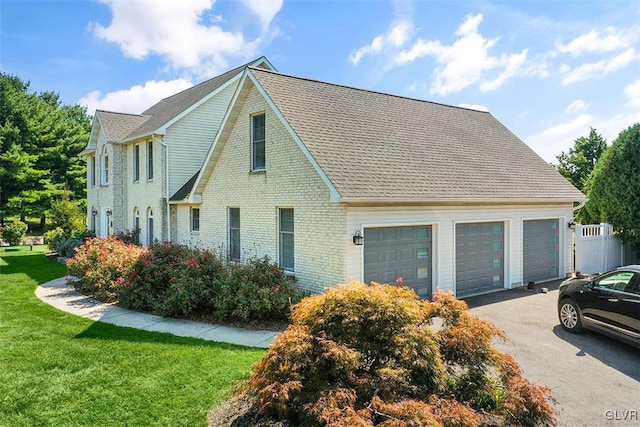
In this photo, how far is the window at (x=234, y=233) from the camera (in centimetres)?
1446

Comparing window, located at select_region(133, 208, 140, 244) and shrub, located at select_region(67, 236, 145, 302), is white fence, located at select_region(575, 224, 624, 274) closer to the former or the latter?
shrub, located at select_region(67, 236, 145, 302)

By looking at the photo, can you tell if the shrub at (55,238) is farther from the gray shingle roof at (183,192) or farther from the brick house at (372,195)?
the brick house at (372,195)

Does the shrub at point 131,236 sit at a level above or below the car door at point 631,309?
above

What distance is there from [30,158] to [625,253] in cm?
4650

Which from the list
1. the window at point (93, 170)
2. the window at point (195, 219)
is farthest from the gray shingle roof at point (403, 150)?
the window at point (93, 170)

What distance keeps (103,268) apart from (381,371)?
38.0ft

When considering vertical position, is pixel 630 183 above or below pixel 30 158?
below

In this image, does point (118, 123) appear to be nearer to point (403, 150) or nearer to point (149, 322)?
point (149, 322)

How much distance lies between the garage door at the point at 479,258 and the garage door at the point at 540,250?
53.0 inches

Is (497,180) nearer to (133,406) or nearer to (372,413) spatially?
(372,413)

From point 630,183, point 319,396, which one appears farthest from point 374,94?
point 319,396

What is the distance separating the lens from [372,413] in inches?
184

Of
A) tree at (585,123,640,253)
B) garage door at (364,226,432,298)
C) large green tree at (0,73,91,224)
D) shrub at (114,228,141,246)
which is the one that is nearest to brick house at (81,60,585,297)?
garage door at (364,226,432,298)

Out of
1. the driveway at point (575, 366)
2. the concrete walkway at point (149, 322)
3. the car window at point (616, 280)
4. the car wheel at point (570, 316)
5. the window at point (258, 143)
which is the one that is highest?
the window at point (258, 143)
